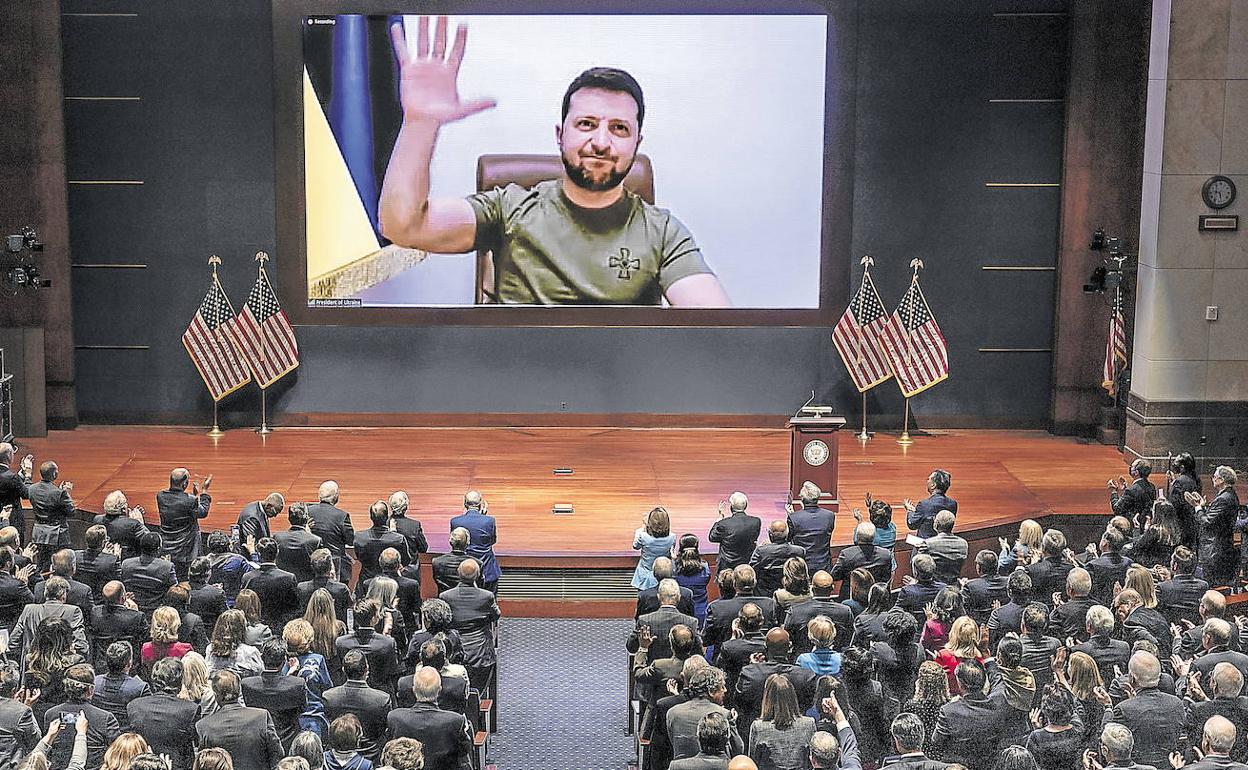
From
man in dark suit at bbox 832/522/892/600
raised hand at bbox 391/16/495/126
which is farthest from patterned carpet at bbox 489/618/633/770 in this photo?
raised hand at bbox 391/16/495/126

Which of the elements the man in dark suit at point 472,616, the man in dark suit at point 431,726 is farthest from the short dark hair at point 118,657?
the man in dark suit at point 472,616

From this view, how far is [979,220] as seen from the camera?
17.5 meters

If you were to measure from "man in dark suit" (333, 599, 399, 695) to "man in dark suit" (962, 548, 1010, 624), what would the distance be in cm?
368

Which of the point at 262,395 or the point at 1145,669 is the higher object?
the point at 262,395

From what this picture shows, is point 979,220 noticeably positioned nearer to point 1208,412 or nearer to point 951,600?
point 1208,412

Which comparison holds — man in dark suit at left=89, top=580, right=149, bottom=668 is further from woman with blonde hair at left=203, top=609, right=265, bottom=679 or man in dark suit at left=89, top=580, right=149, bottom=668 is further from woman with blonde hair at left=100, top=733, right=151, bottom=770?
woman with blonde hair at left=100, top=733, right=151, bottom=770

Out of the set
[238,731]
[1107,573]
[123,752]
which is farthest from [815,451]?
[123,752]

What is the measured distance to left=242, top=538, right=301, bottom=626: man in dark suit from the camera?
10.3 metres

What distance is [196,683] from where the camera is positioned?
331 inches

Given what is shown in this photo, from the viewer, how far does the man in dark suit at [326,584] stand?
10.1m

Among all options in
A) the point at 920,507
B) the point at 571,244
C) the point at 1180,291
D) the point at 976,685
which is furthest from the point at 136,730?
the point at 1180,291

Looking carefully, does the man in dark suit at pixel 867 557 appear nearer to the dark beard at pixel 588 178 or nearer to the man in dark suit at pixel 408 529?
the man in dark suit at pixel 408 529

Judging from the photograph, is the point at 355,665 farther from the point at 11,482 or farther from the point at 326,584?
the point at 11,482

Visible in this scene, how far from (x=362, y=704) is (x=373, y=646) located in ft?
2.31
